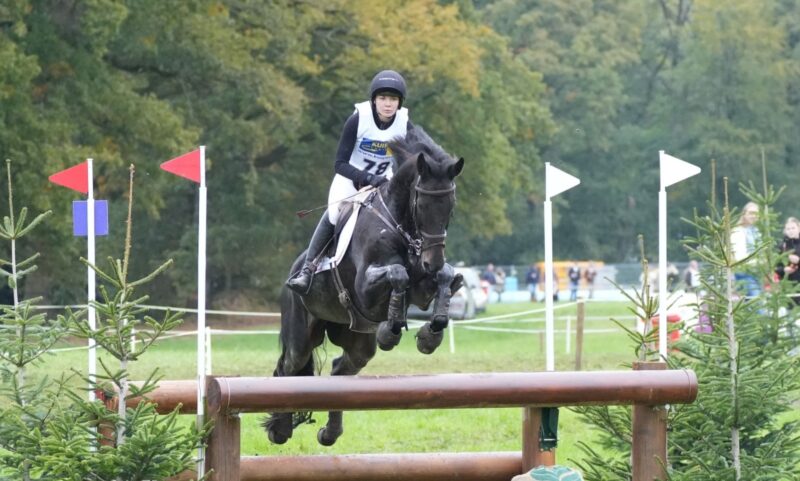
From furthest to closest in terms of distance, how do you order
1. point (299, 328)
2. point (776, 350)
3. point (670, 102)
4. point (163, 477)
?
point (670, 102) → point (299, 328) → point (776, 350) → point (163, 477)

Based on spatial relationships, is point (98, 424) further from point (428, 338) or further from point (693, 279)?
point (693, 279)

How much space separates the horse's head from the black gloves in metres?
0.47

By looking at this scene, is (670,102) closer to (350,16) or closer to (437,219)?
(350,16)

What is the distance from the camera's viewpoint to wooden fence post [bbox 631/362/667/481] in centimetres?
586

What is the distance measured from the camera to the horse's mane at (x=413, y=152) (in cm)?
688

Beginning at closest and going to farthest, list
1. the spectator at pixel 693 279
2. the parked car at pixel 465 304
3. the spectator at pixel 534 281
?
the spectator at pixel 693 279, the parked car at pixel 465 304, the spectator at pixel 534 281

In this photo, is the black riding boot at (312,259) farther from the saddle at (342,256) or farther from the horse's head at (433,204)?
the horse's head at (433,204)

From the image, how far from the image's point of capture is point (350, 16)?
30641 mm

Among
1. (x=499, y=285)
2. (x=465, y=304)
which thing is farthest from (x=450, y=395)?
(x=499, y=285)

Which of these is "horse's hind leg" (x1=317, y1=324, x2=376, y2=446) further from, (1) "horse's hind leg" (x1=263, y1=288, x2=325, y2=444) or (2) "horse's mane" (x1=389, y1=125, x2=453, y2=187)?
(2) "horse's mane" (x1=389, y1=125, x2=453, y2=187)

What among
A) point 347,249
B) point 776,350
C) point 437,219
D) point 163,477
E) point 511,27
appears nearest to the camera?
point 163,477

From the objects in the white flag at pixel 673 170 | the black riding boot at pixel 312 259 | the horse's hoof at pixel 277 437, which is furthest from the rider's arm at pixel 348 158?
the white flag at pixel 673 170

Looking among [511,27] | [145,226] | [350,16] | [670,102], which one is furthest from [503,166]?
[670,102]

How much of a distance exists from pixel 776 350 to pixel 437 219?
5.49ft
